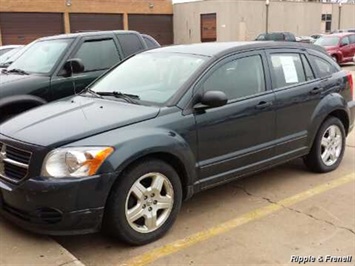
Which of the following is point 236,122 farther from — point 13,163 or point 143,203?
point 13,163

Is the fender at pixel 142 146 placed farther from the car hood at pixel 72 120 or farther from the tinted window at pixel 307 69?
the tinted window at pixel 307 69

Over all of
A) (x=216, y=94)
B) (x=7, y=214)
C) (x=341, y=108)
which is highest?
(x=216, y=94)

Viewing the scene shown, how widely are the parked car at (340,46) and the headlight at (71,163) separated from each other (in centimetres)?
2105

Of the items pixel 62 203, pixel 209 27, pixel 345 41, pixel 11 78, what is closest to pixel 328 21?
pixel 209 27

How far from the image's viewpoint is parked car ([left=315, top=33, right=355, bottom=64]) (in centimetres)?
2283

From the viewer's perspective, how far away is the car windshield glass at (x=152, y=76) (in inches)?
174

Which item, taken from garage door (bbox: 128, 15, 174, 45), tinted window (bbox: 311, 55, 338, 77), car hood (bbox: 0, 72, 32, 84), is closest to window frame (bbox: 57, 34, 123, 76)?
car hood (bbox: 0, 72, 32, 84)

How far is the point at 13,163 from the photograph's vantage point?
3.69 metres

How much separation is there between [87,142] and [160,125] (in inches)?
26.6

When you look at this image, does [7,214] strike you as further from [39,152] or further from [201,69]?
[201,69]

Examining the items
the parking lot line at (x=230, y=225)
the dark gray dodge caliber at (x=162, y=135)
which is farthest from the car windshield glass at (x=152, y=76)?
the parking lot line at (x=230, y=225)

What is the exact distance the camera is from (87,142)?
3602 mm

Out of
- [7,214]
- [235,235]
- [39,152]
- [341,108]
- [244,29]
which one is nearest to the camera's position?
[39,152]

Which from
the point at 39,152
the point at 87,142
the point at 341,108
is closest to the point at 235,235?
the point at 87,142
